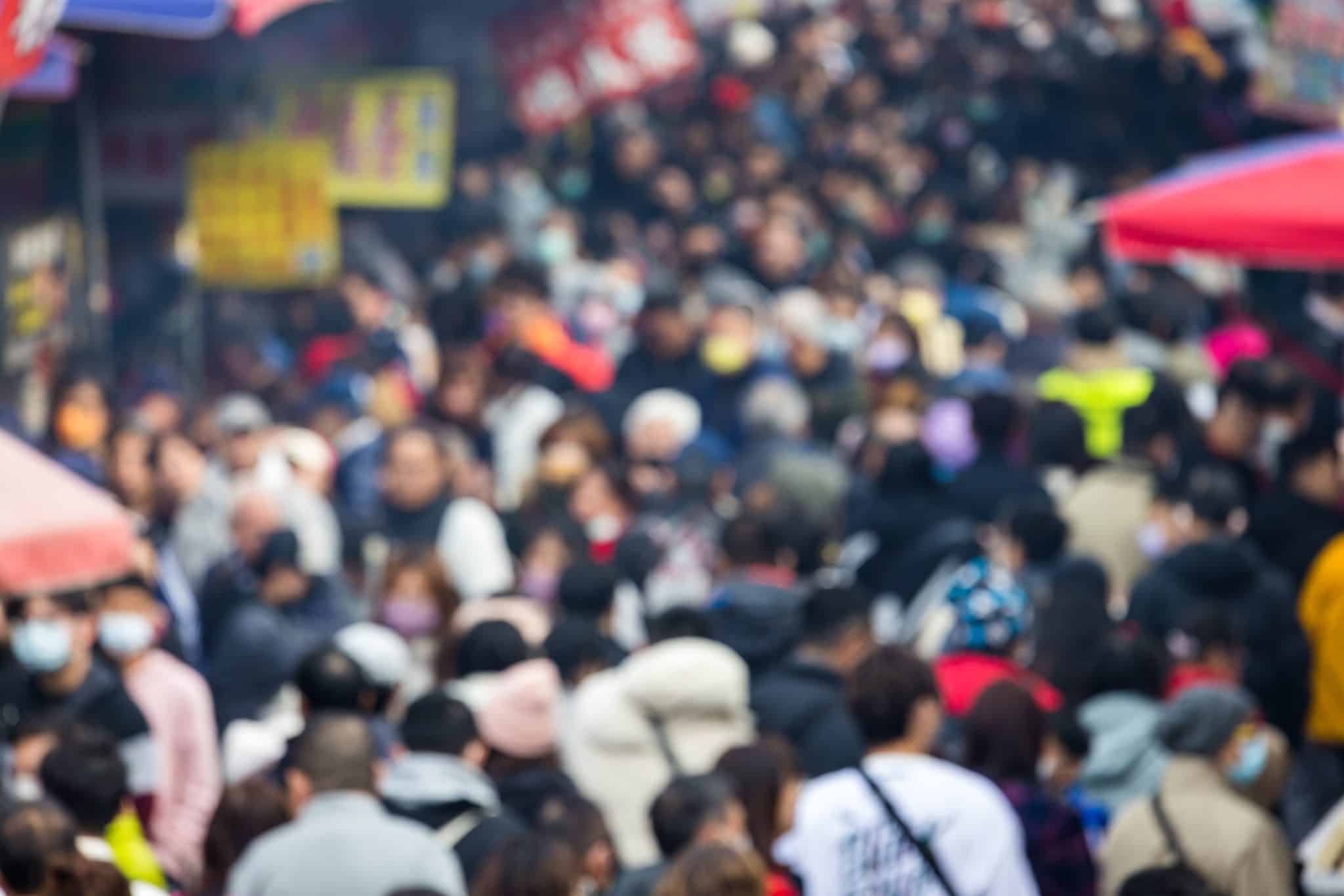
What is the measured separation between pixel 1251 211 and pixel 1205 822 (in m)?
2.75

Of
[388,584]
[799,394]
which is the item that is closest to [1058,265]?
[799,394]

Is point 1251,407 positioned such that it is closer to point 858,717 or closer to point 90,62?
point 858,717

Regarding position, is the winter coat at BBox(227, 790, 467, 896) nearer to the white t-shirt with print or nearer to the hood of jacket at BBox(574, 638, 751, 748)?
the white t-shirt with print

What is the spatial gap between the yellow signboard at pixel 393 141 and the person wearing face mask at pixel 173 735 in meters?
7.77

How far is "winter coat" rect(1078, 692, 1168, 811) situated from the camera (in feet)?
19.9

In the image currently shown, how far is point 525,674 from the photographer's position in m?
5.86

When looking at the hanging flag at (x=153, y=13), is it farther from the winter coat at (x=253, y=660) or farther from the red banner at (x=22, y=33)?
the red banner at (x=22, y=33)

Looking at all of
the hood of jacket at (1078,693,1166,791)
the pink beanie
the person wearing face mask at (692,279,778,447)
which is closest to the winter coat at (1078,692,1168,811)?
the hood of jacket at (1078,693,1166,791)

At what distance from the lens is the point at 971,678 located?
21.5 feet

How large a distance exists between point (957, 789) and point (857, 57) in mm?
19279

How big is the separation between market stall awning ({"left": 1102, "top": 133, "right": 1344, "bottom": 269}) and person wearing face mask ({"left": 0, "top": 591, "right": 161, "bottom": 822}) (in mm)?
3769

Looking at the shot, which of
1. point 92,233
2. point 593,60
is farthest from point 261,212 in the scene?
point 593,60

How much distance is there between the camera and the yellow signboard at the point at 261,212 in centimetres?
1298

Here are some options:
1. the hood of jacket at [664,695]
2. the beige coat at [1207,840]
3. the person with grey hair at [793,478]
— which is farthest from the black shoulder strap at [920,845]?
the person with grey hair at [793,478]
